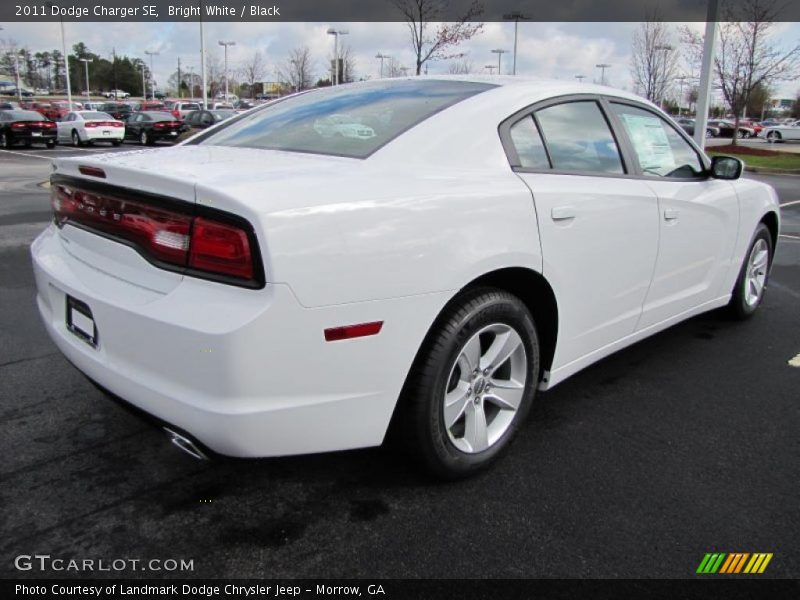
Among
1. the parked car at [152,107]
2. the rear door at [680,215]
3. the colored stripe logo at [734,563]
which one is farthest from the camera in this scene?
the parked car at [152,107]

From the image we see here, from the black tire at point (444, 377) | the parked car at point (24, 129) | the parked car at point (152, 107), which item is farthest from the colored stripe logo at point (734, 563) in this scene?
the parked car at point (152, 107)

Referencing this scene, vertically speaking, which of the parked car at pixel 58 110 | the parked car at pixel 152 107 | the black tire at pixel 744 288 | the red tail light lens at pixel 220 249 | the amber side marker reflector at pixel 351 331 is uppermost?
the parked car at pixel 152 107

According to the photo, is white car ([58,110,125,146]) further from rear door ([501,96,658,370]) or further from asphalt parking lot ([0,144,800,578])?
rear door ([501,96,658,370])

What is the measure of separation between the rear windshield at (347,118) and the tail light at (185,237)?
0.72 m

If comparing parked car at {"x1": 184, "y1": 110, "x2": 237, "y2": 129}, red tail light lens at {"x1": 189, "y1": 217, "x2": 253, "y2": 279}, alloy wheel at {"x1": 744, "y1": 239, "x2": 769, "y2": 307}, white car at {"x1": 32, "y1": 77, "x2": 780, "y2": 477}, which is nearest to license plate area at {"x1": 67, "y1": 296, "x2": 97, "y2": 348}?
white car at {"x1": 32, "y1": 77, "x2": 780, "y2": 477}

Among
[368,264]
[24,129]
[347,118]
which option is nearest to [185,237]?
[368,264]

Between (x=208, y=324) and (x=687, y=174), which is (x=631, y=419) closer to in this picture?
(x=687, y=174)

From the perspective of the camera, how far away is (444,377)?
2420 mm

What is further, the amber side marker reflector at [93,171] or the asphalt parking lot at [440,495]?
the amber side marker reflector at [93,171]

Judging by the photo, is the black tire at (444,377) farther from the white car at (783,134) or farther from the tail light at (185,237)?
the white car at (783,134)

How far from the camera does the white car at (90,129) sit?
84.4ft

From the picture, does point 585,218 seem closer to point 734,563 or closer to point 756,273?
point 734,563

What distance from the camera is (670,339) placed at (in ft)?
14.9
